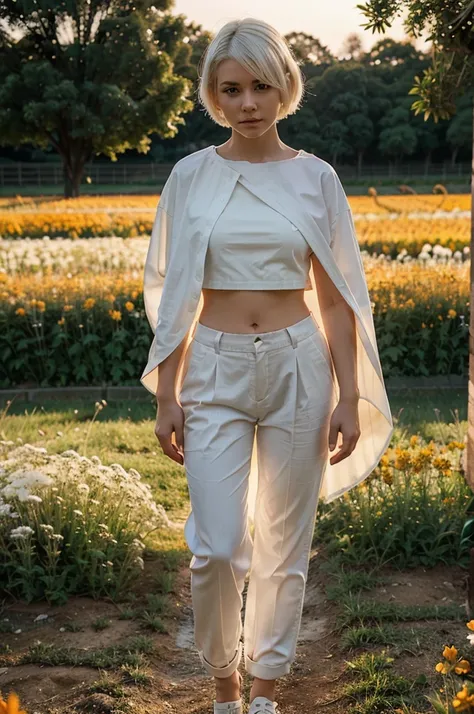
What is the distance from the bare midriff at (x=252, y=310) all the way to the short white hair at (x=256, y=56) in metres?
0.54

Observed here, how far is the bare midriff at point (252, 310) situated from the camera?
2.66 meters

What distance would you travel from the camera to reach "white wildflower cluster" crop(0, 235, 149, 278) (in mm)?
10477

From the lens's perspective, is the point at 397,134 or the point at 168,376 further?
the point at 397,134

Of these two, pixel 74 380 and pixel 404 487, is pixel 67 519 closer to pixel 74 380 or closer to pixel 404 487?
pixel 404 487

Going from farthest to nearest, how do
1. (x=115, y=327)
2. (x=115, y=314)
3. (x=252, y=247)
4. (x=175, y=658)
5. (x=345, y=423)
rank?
1. (x=115, y=327)
2. (x=115, y=314)
3. (x=175, y=658)
4. (x=345, y=423)
5. (x=252, y=247)

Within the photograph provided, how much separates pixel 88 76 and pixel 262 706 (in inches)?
1499

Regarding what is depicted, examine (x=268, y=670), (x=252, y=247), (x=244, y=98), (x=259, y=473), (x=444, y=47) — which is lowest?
(x=268, y=670)

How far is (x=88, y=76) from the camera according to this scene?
38.5 metres

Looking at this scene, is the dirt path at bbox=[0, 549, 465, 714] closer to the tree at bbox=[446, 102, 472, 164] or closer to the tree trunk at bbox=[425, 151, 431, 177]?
the tree at bbox=[446, 102, 472, 164]

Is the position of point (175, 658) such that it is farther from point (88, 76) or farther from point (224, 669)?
point (88, 76)

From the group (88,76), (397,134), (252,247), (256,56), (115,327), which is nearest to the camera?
(256,56)

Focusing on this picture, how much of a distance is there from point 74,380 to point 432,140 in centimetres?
5055

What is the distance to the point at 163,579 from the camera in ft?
13.9

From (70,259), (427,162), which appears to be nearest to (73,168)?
(427,162)
